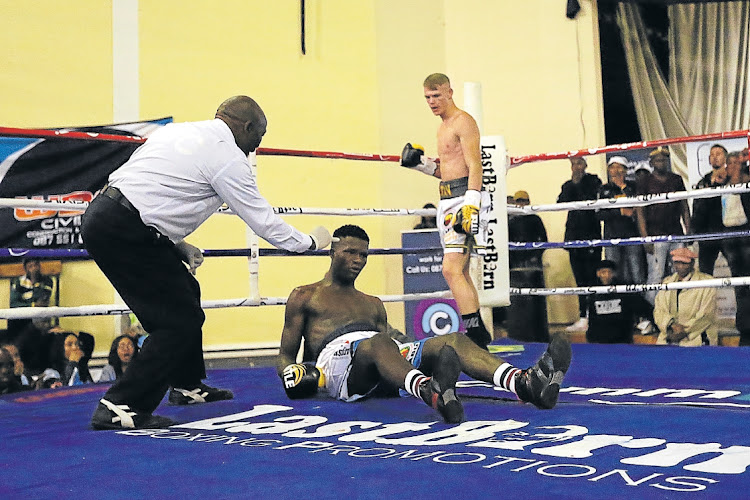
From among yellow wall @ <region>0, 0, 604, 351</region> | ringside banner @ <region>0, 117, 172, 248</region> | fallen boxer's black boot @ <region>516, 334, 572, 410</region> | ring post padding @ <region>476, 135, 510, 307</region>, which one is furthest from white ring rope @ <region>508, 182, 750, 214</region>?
ringside banner @ <region>0, 117, 172, 248</region>

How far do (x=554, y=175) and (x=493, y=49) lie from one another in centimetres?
116

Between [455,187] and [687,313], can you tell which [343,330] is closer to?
[455,187]

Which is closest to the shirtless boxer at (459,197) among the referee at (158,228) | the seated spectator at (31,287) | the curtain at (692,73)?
the referee at (158,228)

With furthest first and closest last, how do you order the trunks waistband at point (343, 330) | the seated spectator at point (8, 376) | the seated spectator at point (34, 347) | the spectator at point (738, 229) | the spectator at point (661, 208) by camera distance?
the spectator at point (661, 208)
the seated spectator at point (34, 347)
the spectator at point (738, 229)
the seated spectator at point (8, 376)
the trunks waistband at point (343, 330)

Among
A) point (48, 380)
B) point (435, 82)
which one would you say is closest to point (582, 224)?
point (435, 82)

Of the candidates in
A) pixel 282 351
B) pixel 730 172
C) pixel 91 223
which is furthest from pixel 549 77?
pixel 91 223

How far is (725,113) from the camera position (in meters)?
6.78

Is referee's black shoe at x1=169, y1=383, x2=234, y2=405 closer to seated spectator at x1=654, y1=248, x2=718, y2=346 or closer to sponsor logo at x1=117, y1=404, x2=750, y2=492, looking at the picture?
sponsor logo at x1=117, y1=404, x2=750, y2=492

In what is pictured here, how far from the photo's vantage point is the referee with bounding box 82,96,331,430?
2.29 m

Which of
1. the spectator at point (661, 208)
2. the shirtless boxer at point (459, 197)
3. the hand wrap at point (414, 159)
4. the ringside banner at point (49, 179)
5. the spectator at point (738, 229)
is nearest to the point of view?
the shirtless boxer at point (459, 197)

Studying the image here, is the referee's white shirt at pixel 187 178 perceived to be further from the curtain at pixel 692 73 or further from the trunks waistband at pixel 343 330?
the curtain at pixel 692 73

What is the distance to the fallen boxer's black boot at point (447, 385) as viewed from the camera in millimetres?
2100

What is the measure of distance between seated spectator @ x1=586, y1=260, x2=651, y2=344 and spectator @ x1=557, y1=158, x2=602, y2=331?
134 mm

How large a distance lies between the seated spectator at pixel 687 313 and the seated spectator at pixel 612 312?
0.69 feet
